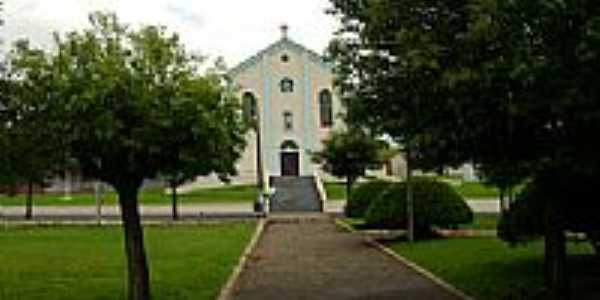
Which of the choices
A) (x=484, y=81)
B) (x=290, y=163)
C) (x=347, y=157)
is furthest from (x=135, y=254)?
(x=290, y=163)

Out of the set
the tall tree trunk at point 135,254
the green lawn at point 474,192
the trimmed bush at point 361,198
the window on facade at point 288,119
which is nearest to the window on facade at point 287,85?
the window on facade at point 288,119

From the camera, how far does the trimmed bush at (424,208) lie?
3394 centimetres

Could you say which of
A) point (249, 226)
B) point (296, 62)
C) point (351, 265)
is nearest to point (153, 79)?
point (351, 265)

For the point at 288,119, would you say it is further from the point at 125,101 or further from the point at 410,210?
the point at 125,101

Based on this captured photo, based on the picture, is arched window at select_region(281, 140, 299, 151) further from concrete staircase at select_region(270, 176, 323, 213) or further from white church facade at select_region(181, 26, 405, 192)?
concrete staircase at select_region(270, 176, 323, 213)

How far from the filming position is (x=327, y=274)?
22531mm

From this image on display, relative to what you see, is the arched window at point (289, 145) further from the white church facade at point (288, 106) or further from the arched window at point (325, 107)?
the arched window at point (325, 107)

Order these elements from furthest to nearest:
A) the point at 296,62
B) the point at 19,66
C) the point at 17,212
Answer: the point at 296,62, the point at 17,212, the point at 19,66

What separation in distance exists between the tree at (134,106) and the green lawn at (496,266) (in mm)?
5281

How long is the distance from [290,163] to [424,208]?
47154mm

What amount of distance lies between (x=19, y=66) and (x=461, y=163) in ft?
19.0

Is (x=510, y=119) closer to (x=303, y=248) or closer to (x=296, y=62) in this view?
(x=303, y=248)

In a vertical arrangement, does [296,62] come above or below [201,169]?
above

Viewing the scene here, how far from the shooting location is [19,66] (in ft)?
46.1
